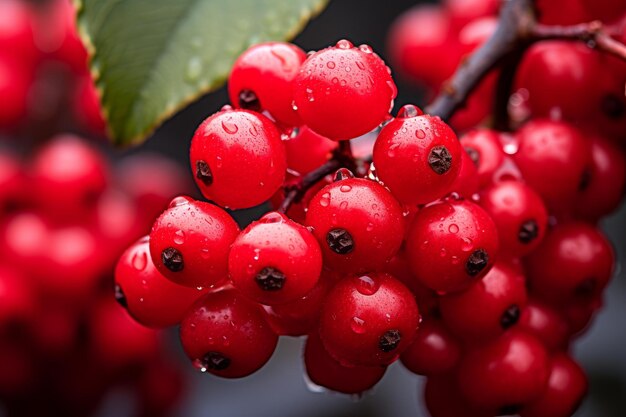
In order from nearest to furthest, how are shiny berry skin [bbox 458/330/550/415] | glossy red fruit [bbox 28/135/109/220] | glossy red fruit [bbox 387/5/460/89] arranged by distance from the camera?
1. shiny berry skin [bbox 458/330/550/415]
2. glossy red fruit [bbox 387/5/460/89]
3. glossy red fruit [bbox 28/135/109/220]

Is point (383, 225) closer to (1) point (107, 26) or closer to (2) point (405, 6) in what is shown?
(1) point (107, 26)

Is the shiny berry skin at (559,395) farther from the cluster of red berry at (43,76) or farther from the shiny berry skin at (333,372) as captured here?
the cluster of red berry at (43,76)

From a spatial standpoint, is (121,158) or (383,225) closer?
(383,225)

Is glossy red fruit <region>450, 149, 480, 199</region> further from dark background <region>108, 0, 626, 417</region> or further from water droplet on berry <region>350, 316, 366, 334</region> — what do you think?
dark background <region>108, 0, 626, 417</region>

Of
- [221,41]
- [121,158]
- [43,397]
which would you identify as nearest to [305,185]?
[221,41]

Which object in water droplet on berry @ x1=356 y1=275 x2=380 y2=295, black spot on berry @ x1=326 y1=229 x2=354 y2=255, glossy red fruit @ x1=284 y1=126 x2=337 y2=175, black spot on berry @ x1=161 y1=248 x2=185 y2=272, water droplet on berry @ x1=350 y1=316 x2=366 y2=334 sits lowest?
black spot on berry @ x1=161 y1=248 x2=185 y2=272

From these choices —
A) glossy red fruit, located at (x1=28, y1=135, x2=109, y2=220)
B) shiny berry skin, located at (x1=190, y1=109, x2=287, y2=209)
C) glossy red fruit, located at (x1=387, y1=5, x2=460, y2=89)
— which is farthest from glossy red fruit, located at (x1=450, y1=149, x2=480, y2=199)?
glossy red fruit, located at (x1=28, y1=135, x2=109, y2=220)

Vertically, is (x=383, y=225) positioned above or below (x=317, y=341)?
above

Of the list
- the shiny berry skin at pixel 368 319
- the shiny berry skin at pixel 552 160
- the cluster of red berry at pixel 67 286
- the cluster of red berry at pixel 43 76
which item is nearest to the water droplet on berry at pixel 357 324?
the shiny berry skin at pixel 368 319
